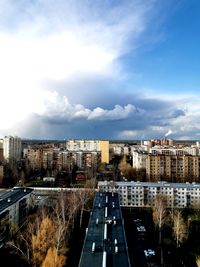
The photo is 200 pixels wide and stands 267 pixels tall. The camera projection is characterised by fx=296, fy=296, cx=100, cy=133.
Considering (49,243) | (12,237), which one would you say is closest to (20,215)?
(12,237)

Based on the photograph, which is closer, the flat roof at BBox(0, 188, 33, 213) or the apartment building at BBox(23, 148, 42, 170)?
the flat roof at BBox(0, 188, 33, 213)

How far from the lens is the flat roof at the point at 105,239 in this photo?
841cm

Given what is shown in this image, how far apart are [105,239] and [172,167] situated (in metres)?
21.0

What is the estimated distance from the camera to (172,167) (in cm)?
2975

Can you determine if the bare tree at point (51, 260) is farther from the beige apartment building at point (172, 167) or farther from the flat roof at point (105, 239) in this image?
the beige apartment building at point (172, 167)

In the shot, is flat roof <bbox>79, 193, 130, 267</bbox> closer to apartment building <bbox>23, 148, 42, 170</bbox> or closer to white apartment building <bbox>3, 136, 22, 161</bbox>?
apartment building <bbox>23, 148, 42, 170</bbox>

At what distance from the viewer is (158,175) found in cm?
2928

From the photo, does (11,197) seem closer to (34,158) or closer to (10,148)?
(34,158)

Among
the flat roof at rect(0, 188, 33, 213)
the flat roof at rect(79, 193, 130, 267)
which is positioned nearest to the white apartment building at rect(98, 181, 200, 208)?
the flat roof at rect(79, 193, 130, 267)

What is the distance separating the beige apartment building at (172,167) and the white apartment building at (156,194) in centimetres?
837

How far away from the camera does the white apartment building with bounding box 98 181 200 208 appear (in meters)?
20.4

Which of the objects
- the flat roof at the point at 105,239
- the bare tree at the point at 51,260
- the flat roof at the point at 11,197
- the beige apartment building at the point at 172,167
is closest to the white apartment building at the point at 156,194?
the flat roof at the point at 105,239

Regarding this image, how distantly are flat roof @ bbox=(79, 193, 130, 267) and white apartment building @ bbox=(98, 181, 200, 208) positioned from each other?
19.9 ft

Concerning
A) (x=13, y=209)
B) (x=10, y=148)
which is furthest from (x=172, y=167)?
(x=10, y=148)
